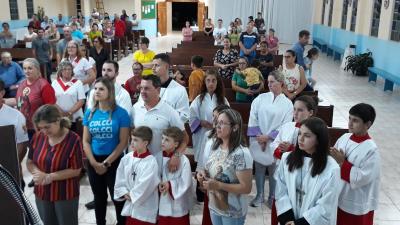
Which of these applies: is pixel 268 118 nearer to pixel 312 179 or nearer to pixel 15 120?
pixel 312 179

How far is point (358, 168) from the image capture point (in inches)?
111

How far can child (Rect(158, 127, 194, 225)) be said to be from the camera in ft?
10.6

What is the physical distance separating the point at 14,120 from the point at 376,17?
1226 centimetres

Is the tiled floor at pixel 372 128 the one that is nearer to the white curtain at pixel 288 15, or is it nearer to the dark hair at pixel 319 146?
the dark hair at pixel 319 146

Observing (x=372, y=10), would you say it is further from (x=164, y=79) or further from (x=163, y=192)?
(x=163, y=192)

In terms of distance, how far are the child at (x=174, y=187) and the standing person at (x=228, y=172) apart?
399mm

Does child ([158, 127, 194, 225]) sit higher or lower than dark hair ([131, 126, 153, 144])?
lower

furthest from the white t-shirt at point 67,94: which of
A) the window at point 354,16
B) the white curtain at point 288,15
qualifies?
the white curtain at point 288,15

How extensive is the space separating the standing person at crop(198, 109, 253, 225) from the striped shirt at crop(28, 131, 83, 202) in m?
0.96

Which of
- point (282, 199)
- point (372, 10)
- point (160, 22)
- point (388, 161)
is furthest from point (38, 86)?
point (160, 22)

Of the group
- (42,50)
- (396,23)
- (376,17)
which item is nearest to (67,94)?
(42,50)

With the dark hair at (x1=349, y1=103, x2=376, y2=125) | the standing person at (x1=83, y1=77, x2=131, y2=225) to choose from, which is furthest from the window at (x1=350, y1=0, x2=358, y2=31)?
the standing person at (x1=83, y1=77, x2=131, y2=225)

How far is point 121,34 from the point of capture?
625 inches

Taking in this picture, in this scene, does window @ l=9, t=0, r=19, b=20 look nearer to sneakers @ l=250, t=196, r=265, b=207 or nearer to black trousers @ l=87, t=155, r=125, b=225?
black trousers @ l=87, t=155, r=125, b=225
